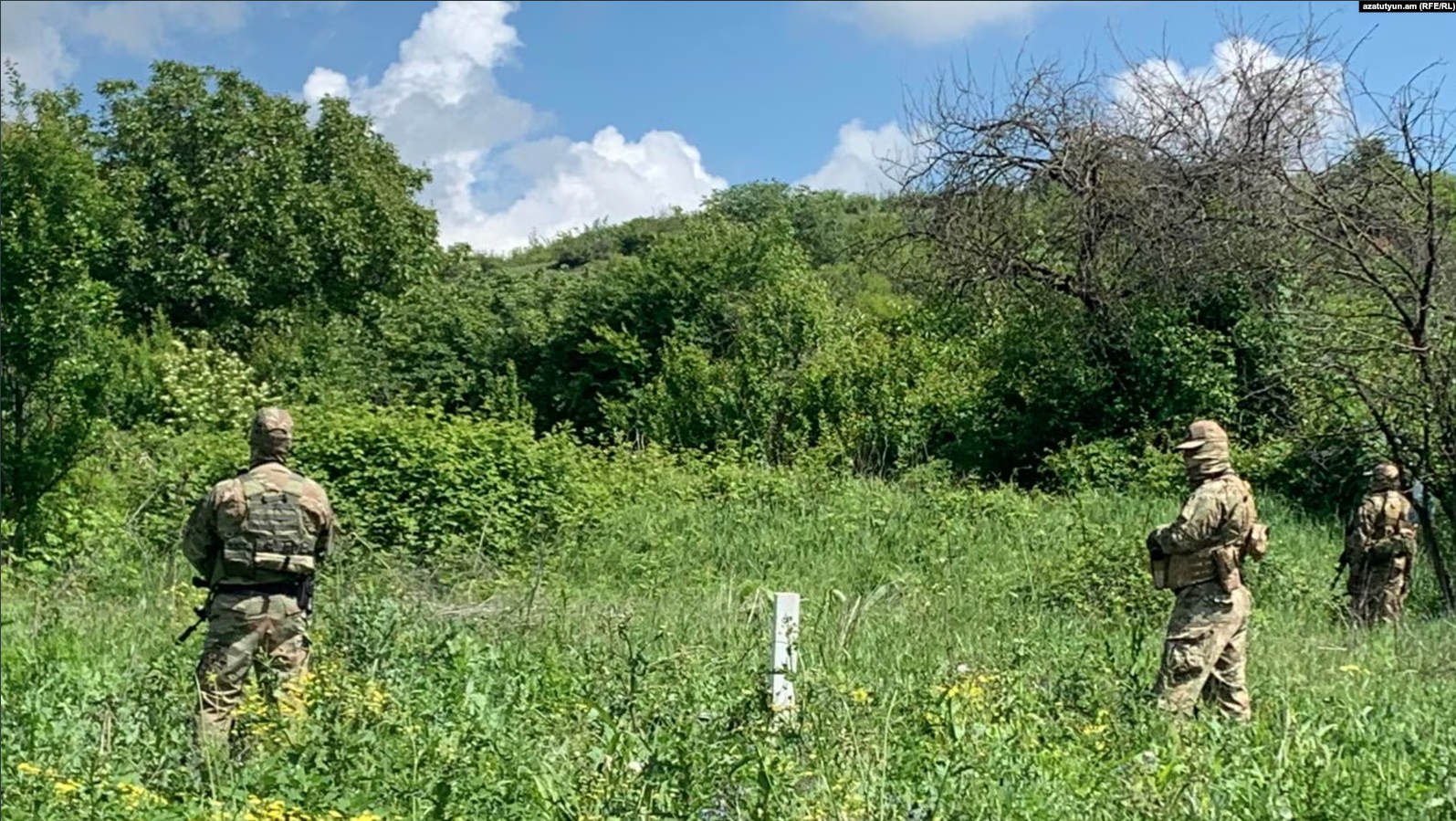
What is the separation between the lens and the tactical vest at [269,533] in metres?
5.98

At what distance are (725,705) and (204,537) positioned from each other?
263cm

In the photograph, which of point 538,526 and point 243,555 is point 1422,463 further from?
point 243,555

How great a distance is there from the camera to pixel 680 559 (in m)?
11.4

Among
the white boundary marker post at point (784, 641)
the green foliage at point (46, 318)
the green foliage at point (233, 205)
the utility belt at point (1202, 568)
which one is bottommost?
the white boundary marker post at point (784, 641)

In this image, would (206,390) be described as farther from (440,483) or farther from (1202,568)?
(1202,568)

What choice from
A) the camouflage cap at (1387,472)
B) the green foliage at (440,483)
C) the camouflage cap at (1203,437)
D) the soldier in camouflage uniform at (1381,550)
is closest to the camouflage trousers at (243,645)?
the camouflage cap at (1203,437)

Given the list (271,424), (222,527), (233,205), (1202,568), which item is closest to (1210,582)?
(1202,568)

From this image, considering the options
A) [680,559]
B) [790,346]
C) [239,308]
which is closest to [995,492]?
[680,559]

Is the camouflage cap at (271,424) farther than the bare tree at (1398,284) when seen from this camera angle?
No

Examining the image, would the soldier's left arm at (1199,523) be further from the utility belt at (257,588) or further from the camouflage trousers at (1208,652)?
the utility belt at (257,588)

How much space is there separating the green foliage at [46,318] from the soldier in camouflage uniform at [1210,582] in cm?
954

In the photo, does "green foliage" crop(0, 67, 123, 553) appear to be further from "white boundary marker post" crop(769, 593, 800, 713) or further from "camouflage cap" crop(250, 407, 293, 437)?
"white boundary marker post" crop(769, 593, 800, 713)

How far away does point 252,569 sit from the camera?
19.6 feet

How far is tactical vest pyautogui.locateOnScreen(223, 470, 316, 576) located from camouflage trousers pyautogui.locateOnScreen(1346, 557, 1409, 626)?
24.6 feet
